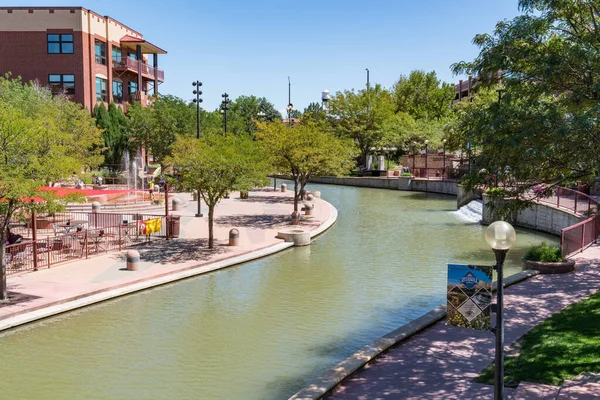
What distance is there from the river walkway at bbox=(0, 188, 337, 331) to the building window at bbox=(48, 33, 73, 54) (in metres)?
30.1

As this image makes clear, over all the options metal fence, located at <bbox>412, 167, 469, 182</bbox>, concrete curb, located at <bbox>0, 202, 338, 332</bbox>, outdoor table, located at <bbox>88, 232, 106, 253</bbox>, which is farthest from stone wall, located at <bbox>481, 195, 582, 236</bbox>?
metal fence, located at <bbox>412, 167, 469, 182</bbox>

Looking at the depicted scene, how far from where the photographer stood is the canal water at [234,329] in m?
10.5

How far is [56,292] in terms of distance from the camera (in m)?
15.3

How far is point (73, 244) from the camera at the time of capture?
799 inches

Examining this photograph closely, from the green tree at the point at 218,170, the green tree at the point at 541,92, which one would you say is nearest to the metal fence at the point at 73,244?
the green tree at the point at 218,170

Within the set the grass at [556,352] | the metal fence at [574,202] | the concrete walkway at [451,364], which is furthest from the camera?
the metal fence at [574,202]

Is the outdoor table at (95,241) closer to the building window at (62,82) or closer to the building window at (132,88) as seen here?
the building window at (62,82)

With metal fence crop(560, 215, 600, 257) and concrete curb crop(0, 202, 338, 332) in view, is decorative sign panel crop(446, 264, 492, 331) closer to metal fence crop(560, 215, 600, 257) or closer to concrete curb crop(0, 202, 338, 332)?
concrete curb crop(0, 202, 338, 332)

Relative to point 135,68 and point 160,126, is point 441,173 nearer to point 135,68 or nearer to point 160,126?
point 160,126

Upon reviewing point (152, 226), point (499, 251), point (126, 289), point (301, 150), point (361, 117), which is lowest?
point (126, 289)

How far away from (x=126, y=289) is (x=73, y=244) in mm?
5254

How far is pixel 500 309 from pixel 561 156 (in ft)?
18.8

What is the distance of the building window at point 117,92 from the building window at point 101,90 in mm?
2018

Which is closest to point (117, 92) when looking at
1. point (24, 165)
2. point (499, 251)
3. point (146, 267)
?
point (146, 267)
